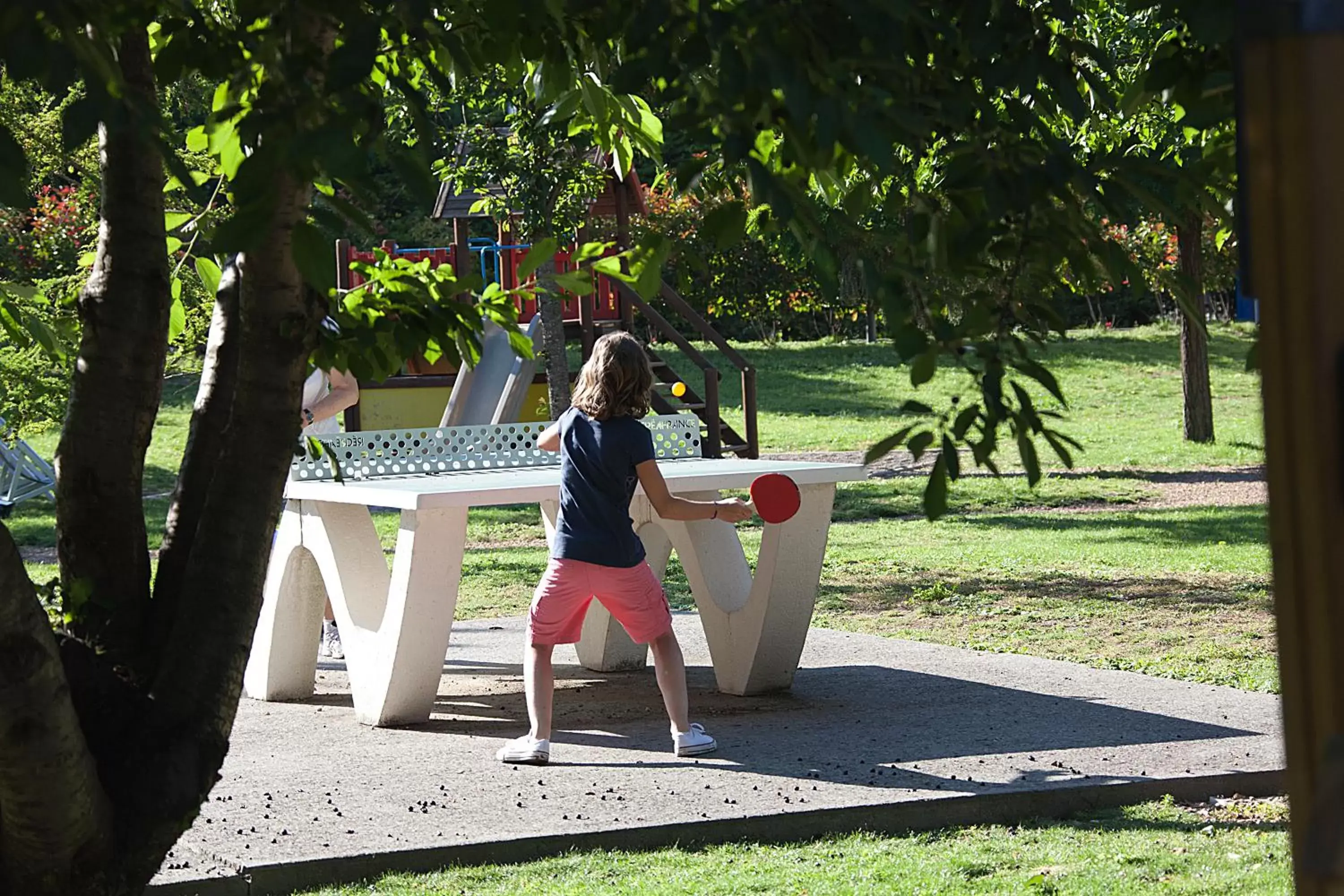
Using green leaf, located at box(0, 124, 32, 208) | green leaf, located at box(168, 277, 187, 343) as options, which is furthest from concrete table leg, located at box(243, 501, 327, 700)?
green leaf, located at box(0, 124, 32, 208)

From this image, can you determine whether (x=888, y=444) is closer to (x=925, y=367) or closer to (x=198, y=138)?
(x=925, y=367)

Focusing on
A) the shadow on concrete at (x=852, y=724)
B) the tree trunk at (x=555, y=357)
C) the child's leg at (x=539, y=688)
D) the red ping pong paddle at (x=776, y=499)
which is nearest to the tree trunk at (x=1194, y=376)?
Answer: the tree trunk at (x=555, y=357)

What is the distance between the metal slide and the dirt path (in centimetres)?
349

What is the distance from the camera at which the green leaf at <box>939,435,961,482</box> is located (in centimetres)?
206

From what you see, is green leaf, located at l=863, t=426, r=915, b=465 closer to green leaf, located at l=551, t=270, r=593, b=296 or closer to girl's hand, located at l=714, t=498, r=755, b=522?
green leaf, located at l=551, t=270, r=593, b=296

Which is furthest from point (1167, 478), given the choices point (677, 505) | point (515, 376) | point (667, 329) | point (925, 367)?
point (925, 367)

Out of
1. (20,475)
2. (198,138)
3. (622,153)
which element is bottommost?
(20,475)

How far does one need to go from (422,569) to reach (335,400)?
1.37 metres

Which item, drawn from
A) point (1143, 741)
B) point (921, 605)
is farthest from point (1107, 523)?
point (1143, 741)

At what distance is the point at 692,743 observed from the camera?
235 inches

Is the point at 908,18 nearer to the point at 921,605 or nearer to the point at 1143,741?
the point at 1143,741

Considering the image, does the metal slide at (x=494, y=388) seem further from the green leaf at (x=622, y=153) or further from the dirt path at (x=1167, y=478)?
the green leaf at (x=622, y=153)

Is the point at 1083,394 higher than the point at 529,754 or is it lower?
higher

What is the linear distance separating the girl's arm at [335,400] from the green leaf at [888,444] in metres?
5.47
